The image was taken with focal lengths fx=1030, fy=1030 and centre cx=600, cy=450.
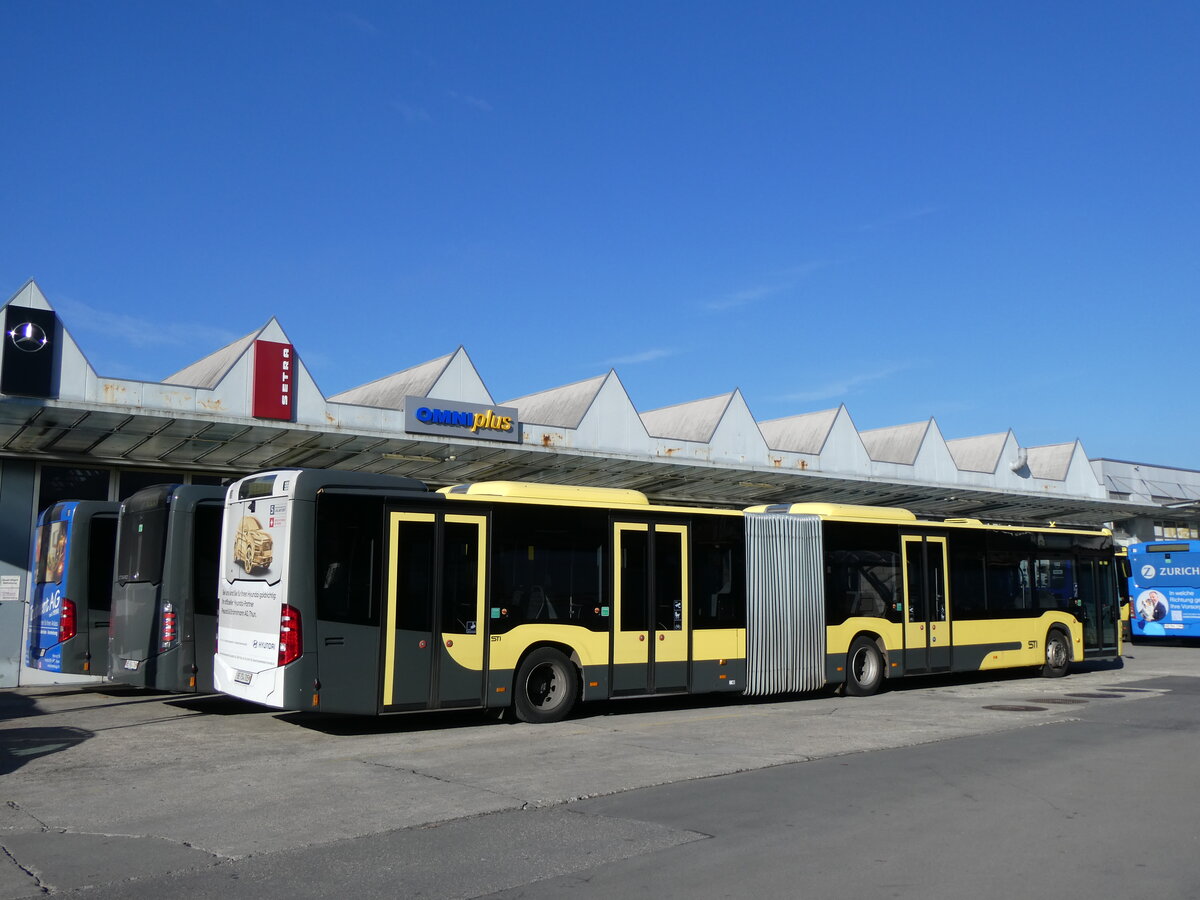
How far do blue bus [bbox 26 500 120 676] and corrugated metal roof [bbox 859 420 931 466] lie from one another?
79.5 feet

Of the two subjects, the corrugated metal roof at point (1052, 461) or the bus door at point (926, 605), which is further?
the corrugated metal roof at point (1052, 461)

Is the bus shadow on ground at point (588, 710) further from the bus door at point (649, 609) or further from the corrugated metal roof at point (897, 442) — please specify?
the corrugated metal roof at point (897, 442)

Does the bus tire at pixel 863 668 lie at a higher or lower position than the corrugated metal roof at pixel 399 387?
lower

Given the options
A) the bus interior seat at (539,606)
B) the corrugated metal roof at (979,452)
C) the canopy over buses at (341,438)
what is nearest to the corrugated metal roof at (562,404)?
the canopy over buses at (341,438)

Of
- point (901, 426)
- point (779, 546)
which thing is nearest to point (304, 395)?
Result: point (779, 546)

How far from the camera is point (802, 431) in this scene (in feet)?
107

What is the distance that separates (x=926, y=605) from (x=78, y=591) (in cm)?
1446

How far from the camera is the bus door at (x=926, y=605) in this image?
17.8 meters

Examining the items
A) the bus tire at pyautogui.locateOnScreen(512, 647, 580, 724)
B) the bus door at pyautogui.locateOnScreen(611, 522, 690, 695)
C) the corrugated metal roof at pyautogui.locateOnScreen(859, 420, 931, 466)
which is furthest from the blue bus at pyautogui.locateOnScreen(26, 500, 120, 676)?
the corrugated metal roof at pyautogui.locateOnScreen(859, 420, 931, 466)

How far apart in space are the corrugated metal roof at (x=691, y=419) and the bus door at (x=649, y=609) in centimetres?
1112

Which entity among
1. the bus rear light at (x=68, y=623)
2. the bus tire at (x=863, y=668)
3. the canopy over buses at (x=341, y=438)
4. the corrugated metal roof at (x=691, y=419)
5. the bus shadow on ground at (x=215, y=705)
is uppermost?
the corrugated metal roof at (x=691, y=419)

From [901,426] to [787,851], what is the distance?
Result: 31.1 m

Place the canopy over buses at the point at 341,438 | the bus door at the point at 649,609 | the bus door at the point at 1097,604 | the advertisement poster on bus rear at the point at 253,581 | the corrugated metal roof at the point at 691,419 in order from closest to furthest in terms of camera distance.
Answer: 1. the advertisement poster on bus rear at the point at 253,581
2. the bus door at the point at 649,609
3. the canopy over buses at the point at 341,438
4. the bus door at the point at 1097,604
5. the corrugated metal roof at the point at 691,419

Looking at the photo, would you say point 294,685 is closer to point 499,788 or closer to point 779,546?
point 499,788
